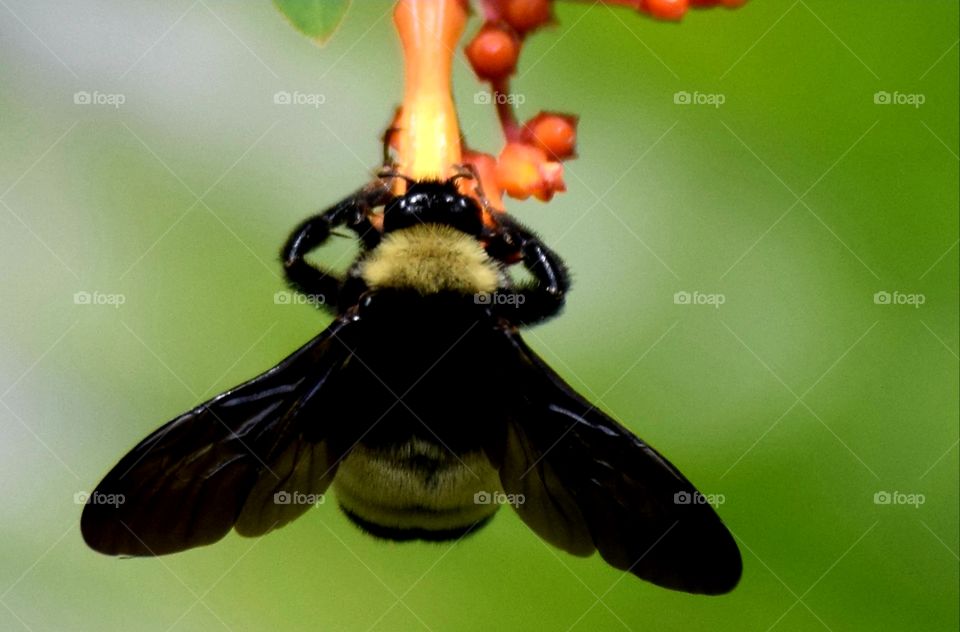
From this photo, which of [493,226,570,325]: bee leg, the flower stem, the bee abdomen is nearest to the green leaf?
the flower stem

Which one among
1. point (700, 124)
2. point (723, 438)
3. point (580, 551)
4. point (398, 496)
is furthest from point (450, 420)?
point (700, 124)

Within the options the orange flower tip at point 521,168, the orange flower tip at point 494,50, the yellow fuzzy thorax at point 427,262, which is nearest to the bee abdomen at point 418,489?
the yellow fuzzy thorax at point 427,262

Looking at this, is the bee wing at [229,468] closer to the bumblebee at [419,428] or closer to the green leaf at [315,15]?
the bumblebee at [419,428]

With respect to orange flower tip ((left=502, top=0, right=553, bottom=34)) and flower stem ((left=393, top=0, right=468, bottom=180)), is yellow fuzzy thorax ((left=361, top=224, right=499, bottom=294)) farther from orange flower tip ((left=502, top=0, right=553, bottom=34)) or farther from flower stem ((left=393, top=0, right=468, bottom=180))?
orange flower tip ((left=502, top=0, right=553, bottom=34))

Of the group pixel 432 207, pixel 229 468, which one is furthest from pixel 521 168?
pixel 229 468

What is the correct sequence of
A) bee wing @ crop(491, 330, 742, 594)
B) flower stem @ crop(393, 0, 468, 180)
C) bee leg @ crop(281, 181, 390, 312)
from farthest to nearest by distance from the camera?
bee leg @ crop(281, 181, 390, 312) → flower stem @ crop(393, 0, 468, 180) → bee wing @ crop(491, 330, 742, 594)

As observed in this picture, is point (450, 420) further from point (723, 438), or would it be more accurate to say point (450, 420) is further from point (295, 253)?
point (723, 438)
